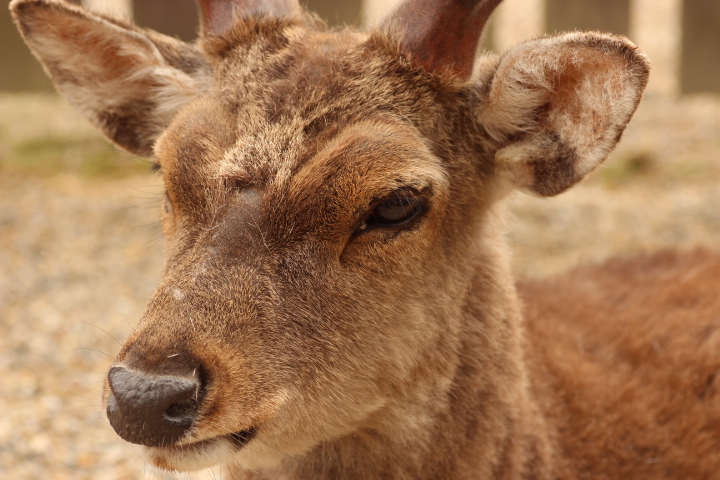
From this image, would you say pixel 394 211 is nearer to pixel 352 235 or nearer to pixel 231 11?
pixel 352 235

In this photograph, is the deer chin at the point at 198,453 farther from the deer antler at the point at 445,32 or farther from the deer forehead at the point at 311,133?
the deer antler at the point at 445,32

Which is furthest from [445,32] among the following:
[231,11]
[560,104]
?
[231,11]

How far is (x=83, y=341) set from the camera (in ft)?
24.2

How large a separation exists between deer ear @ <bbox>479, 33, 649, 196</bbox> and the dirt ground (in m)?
1.76

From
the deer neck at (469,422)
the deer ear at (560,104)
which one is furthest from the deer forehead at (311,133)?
the deer neck at (469,422)

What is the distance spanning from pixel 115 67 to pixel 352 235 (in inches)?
71.8

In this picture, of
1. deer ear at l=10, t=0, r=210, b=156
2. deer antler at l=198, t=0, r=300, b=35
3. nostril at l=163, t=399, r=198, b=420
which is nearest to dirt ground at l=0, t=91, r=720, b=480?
deer ear at l=10, t=0, r=210, b=156

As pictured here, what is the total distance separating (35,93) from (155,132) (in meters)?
11.4

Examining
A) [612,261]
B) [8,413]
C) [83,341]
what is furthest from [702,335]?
[83,341]

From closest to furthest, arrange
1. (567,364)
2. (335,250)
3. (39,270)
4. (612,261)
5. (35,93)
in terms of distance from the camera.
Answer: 1. (335,250)
2. (567,364)
3. (612,261)
4. (39,270)
5. (35,93)

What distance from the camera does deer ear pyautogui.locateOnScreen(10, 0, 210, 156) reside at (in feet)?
13.2

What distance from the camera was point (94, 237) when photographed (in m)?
9.74

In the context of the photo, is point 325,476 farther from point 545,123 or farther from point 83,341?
point 83,341

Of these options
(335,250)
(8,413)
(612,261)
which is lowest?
(8,413)
